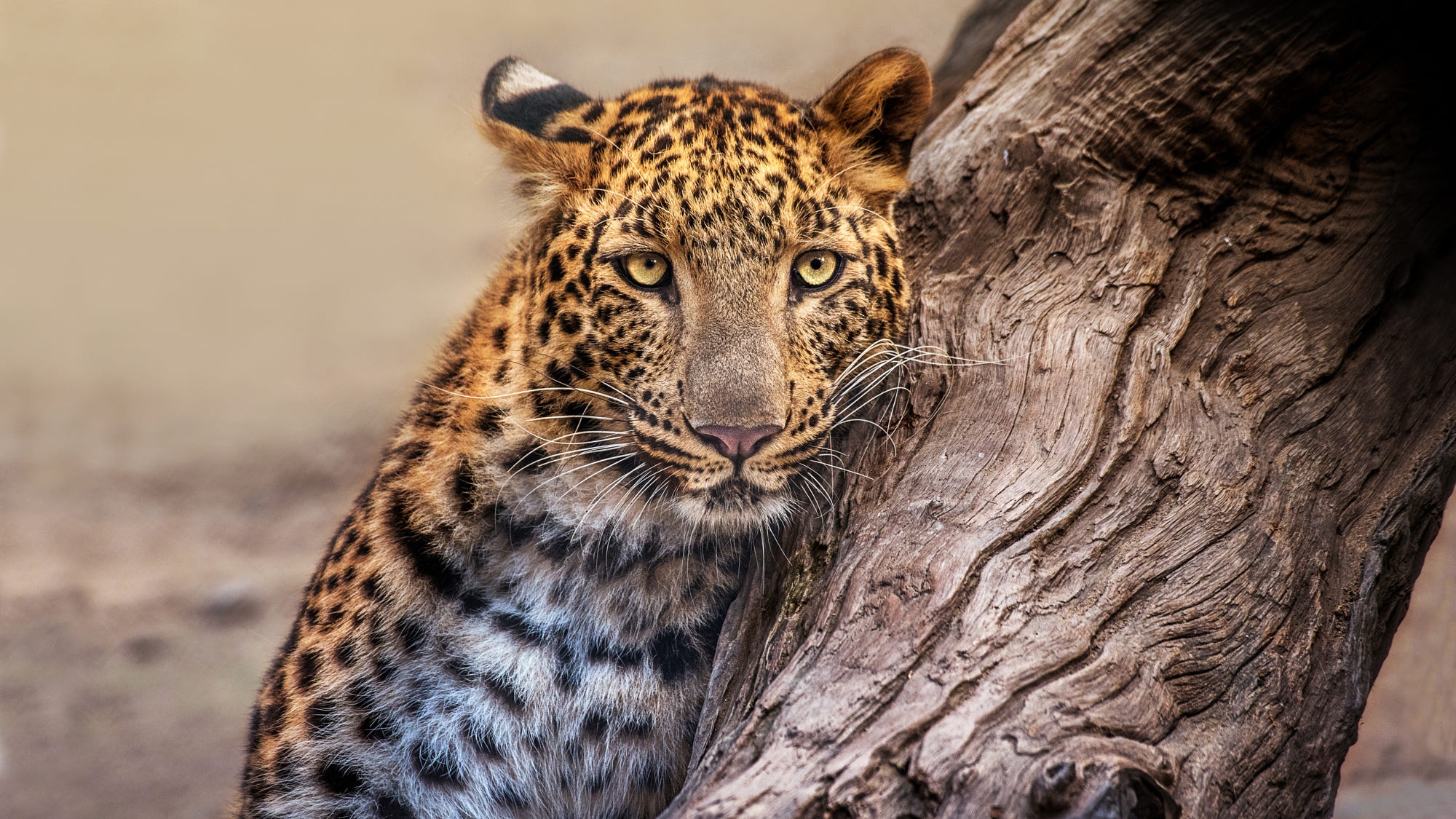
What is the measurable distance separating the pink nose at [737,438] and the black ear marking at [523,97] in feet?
3.97

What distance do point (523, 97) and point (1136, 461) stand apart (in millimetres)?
2332

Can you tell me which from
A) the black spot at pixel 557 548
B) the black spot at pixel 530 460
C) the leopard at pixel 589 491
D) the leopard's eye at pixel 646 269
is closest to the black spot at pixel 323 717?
the leopard at pixel 589 491

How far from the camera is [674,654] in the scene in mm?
3609

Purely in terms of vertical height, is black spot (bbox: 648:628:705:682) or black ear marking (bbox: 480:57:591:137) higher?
black ear marking (bbox: 480:57:591:137)

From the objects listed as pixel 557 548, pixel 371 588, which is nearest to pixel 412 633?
pixel 371 588

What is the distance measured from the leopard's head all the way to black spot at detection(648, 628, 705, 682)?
425 millimetres

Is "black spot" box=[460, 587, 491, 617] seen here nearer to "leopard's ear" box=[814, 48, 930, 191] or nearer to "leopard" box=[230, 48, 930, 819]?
"leopard" box=[230, 48, 930, 819]

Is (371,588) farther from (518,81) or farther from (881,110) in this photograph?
(881,110)

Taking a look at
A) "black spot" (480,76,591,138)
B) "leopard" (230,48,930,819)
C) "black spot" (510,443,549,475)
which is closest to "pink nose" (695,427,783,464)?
"leopard" (230,48,930,819)

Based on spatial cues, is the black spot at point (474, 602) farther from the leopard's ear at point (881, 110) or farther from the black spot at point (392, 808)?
the leopard's ear at point (881, 110)

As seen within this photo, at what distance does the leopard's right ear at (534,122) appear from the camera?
352 cm

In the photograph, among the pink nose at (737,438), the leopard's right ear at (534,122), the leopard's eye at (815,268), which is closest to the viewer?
the pink nose at (737,438)

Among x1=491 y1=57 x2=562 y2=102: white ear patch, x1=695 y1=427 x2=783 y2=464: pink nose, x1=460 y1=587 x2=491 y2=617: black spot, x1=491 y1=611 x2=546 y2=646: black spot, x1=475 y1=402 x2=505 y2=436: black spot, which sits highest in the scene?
x1=491 y1=57 x2=562 y2=102: white ear patch

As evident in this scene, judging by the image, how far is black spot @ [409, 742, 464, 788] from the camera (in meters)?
3.62
